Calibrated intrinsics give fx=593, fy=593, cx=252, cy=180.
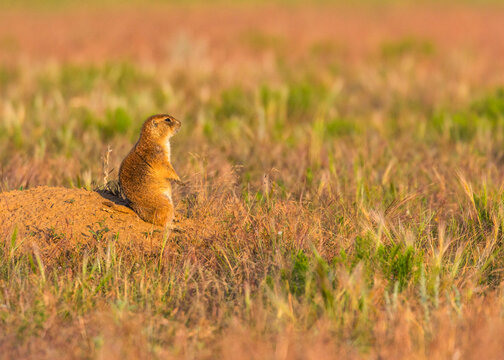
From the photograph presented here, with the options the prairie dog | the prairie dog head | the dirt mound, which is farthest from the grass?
the prairie dog head

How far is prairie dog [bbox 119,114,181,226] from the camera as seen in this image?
140 inches

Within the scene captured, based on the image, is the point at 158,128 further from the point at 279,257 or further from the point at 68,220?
the point at 279,257

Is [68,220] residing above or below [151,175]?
below

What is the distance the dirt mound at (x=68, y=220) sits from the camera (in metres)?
3.43

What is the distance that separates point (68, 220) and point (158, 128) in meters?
0.78

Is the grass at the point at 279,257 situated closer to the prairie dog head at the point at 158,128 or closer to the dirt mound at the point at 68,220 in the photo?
the dirt mound at the point at 68,220

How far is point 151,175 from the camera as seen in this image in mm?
3572

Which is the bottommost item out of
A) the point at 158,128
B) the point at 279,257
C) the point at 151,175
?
the point at 279,257

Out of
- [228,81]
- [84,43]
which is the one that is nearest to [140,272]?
[228,81]

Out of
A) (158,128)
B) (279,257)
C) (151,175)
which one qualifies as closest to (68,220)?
(151,175)

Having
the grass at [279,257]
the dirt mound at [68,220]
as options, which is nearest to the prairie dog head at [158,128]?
the grass at [279,257]

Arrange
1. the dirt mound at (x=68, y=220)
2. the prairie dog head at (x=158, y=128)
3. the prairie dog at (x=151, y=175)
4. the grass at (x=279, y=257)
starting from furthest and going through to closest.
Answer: the prairie dog head at (x=158, y=128)
the prairie dog at (x=151, y=175)
the dirt mound at (x=68, y=220)
the grass at (x=279, y=257)

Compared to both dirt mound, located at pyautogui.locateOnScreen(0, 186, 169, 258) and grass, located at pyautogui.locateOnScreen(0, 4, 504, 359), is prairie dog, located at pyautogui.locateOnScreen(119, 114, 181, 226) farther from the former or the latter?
grass, located at pyautogui.locateOnScreen(0, 4, 504, 359)

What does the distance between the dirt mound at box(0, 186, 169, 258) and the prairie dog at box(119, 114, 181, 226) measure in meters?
0.10
